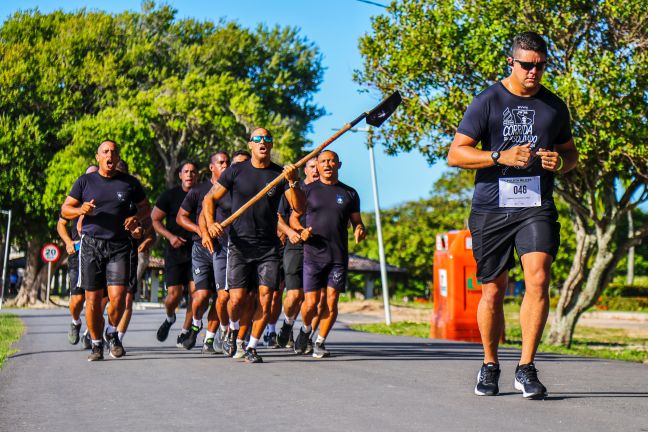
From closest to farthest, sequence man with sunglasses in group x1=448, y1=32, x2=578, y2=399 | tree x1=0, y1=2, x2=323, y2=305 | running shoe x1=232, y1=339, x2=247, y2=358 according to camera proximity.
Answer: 1. man with sunglasses in group x1=448, y1=32, x2=578, y2=399
2. running shoe x1=232, y1=339, x2=247, y2=358
3. tree x1=0, y1=2, x2=323, y2=305

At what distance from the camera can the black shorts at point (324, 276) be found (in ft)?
37.1

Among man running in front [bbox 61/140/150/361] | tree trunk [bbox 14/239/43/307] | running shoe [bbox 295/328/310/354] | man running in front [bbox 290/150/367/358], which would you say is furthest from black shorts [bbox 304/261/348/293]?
tree trunk [bbox 14/239/43/307]

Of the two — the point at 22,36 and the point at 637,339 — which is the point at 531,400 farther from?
the point at 22,36

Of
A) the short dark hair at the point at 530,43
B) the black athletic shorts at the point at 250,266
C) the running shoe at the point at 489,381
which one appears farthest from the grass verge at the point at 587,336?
the short dark hair at the point at 530,43

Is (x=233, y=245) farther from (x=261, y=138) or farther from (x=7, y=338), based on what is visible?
(x=7, y=338)

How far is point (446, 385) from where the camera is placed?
7762 millimetres

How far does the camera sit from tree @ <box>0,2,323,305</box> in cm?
3972

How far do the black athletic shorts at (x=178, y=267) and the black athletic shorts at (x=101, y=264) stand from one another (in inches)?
88.3

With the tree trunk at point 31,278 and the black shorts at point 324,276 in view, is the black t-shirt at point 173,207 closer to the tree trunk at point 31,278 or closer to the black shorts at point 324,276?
the black shorts at point 324,276

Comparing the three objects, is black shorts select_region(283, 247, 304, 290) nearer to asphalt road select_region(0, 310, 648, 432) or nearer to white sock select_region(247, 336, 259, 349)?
asphalt road select_region(0, 310, 648, 432)

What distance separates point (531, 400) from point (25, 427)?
114 inches

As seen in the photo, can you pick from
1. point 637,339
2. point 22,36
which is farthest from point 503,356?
point 22,36

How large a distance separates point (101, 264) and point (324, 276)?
2.38 metres

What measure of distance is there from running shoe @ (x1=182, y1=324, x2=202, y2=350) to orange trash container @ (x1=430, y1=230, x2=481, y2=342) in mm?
7454
